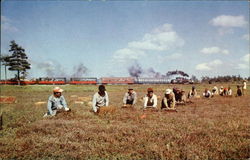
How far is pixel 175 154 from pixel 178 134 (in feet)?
6.67

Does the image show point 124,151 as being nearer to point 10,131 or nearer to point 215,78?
point 10,131

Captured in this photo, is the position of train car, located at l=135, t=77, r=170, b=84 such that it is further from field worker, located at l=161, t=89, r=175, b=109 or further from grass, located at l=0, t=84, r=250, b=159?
grass, located at l=0, t=84, r=250, b=159

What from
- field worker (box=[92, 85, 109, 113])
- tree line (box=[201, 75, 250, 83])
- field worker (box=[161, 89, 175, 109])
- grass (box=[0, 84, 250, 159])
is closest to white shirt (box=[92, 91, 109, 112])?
field worker (box=[92, 85, 109, 113])

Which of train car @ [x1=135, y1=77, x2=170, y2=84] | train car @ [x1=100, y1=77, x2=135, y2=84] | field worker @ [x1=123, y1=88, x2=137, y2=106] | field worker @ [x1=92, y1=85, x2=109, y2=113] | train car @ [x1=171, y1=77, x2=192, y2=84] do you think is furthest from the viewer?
train car @ [x1=135, y1=77, x2=170, y2=84]

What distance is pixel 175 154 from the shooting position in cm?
618

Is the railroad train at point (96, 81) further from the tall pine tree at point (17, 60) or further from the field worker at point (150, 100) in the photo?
the field worker at point (150, 100)

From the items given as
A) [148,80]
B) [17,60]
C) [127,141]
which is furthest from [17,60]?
[127,141]

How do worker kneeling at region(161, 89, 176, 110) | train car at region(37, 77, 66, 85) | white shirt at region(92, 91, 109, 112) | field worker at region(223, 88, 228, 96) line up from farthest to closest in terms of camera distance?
train car at region(37, 77, 66, 85) < field worker at region(223, 88, 228, 96) < worker kneeling at region(161, 89, 176, 110) < white shirt at region(92, 91, 109, 112)

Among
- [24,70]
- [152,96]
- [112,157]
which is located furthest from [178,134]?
[24,70]

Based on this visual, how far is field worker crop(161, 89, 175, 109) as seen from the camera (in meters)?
14.8

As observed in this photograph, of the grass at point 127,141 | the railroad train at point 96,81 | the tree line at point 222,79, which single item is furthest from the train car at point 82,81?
the grass at point 127,141

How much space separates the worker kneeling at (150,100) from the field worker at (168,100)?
20.0 inches

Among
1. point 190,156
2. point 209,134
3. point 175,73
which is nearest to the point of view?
point 190,156

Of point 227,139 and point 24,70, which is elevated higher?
point 24,70
